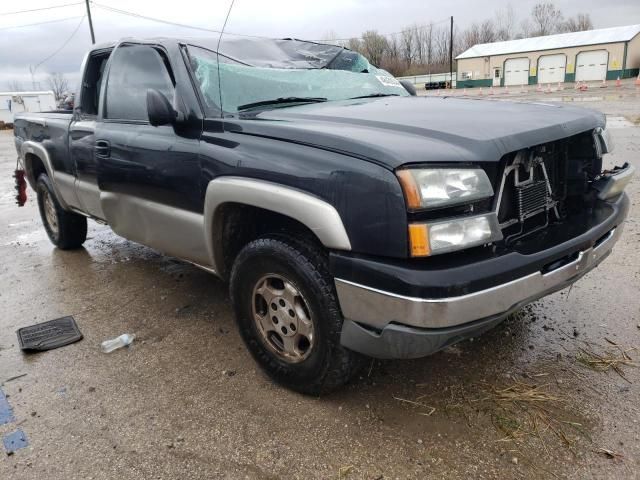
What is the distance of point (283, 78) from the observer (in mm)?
3246

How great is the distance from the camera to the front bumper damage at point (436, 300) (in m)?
1.97

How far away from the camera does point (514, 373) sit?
2.81 meters

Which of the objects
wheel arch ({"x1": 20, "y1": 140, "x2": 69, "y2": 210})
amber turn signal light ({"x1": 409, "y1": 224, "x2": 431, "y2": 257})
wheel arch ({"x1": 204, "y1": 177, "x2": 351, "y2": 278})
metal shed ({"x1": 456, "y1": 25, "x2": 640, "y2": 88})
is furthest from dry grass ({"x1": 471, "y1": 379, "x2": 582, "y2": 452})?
metal shed ({"x1": 456, "y1": 25, "x2": 640, "y2": 88})

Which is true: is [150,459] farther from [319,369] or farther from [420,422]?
[420,422]

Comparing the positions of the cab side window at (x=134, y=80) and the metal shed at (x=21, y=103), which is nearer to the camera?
the cab side window at (x=134, y=80)

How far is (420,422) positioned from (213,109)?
1.98m

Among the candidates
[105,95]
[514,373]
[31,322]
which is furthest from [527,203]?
[31,322]

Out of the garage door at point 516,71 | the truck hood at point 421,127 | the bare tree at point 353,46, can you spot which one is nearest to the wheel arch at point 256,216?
the truck hood at point 421,127

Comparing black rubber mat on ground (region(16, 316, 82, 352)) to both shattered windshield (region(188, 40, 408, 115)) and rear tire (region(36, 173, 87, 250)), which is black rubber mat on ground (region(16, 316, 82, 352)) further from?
shattered windshield (region(188, 40, 408, 115))

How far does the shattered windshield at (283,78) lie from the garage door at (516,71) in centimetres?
5098

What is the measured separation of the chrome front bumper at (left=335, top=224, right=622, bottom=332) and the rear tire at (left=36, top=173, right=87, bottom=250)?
4.04m

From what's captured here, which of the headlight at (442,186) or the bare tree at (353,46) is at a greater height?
the bare tree at (353,46)

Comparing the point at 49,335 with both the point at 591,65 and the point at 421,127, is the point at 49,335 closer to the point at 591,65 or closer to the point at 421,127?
the point at 421,127

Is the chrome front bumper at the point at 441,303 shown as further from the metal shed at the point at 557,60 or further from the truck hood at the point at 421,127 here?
the metal shed at the point at 557,60
